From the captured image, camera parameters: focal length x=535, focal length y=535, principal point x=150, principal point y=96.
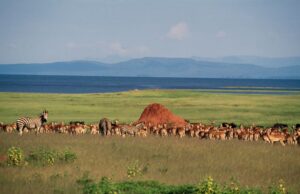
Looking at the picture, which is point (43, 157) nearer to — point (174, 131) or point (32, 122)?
point (32, 122)

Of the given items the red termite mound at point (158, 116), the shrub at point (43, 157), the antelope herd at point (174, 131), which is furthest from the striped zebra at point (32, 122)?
the shrub at point (43, 157)

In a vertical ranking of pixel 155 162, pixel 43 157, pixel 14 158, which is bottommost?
pixel 155 162

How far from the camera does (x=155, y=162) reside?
83.0 feet

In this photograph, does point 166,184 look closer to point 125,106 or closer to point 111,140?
point 111,140

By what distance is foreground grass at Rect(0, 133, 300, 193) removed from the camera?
20359 millimetres

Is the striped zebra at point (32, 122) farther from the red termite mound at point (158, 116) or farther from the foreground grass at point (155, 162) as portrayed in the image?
the red termite mound at point (158, 116)

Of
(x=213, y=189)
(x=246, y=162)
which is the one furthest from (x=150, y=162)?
(x=213, y=189)

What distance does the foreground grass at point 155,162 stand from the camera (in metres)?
20.4

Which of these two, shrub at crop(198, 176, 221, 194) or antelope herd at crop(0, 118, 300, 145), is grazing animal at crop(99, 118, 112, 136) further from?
shrub at crop(198, 176, 221, 194)

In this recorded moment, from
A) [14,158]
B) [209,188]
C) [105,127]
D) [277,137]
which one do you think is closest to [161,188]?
[209,188]

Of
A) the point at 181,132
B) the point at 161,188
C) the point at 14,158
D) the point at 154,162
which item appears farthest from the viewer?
the point at 181,132

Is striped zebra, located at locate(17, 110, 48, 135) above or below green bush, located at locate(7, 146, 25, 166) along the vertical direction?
above

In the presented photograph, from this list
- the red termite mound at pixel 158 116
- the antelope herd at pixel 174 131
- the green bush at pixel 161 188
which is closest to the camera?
the green bush at pixel 161 188

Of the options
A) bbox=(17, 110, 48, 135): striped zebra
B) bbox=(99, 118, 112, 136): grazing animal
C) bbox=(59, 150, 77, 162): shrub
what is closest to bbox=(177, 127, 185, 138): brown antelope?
bbox=(99, 118, 112, 136): grazing animal
